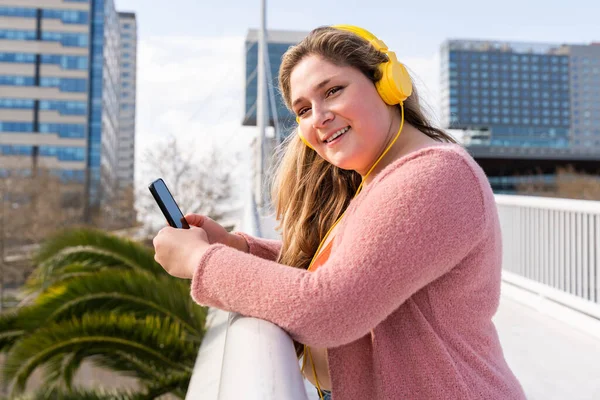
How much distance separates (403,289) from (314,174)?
0.66m

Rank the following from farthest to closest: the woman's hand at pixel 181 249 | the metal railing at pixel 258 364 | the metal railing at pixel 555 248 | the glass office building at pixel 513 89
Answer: the glass office building at pixel 513 89 → the metal railing at pixel 555 248 → the woman's hand at pixel 181 249 → the metal railing at pixel 258 364

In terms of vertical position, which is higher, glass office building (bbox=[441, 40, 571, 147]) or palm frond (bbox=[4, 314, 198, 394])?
glass office building (bbox=[441, 40, 571, 147])

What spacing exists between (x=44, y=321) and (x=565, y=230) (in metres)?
3.94

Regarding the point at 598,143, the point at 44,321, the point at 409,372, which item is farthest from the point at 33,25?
the point at 598,143

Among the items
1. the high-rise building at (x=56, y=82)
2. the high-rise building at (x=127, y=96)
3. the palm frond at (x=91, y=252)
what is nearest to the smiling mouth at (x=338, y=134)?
the palm frond at (x=91, y=252)

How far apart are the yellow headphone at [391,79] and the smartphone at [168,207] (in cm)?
51

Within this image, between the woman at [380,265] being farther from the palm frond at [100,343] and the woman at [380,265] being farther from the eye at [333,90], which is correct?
the palm frond at [100,343]

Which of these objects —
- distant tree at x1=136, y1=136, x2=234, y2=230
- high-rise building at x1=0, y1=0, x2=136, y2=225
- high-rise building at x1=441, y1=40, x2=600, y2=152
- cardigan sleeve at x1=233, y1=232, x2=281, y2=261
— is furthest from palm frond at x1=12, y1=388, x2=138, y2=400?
high-rise building at x1=441, y1=40, x2=600, y2=152

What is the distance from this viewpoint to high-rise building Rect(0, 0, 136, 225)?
2375 inches

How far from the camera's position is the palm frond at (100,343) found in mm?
4246

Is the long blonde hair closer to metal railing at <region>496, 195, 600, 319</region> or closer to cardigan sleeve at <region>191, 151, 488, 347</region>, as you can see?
cardigan sleeve at <region>191, 151, 488, 347</region>

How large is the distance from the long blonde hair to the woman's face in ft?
0.09

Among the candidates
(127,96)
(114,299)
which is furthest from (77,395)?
(127,96)

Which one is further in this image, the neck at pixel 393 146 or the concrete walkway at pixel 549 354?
the concrete walkway at pixel 549 354
